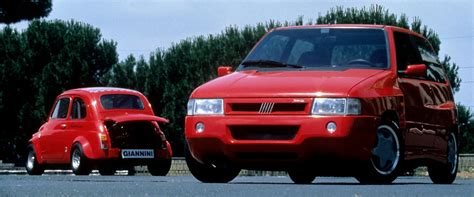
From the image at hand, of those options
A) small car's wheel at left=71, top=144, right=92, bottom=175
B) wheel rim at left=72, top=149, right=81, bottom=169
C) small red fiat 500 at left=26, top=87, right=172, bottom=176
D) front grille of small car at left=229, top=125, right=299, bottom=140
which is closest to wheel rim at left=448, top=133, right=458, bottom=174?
front grille of small car at left=229, top=125, right=299, bottom=140

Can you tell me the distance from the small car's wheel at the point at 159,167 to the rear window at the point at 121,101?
128cm

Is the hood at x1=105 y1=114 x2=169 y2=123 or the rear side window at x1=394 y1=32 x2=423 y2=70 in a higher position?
the rear side window at x1=394 y1=32 x2=423 y2=70

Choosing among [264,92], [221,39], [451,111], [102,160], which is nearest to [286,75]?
[264,92]

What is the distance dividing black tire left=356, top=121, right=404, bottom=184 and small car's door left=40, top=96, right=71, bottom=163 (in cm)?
1133

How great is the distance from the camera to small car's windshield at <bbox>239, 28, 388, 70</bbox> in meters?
12.5

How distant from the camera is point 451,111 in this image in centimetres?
1375

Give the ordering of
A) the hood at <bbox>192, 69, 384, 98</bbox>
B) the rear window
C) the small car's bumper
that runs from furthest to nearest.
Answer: the rear window → the hood at <bbox>192, 69, 384, 98</bbox> → the small car's bumper

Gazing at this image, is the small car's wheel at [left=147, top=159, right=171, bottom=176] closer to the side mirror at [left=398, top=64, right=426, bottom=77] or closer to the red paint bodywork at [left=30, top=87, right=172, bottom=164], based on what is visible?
the red paint bodywork at [left=30, top=87, right=172, bottom=164]

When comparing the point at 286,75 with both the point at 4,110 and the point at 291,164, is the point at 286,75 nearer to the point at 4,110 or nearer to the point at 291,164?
the point at 291,164

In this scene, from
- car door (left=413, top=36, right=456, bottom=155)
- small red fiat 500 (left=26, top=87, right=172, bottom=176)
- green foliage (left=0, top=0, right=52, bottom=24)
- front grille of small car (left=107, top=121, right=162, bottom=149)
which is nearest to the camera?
car door (left=413, top=36, right=456, bottom=155)

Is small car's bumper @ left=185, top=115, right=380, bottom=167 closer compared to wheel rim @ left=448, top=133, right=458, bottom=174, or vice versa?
small car's bumper @ left=185, top=115, right=380, bottom=167

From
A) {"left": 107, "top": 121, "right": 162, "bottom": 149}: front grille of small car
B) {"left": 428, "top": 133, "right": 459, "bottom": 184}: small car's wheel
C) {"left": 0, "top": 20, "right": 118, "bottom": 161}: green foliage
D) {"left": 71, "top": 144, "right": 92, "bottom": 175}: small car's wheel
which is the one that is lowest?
{"left": 0, "top": 20, "right": 118, "bottom": 161}: green foliage

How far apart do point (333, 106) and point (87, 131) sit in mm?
11107

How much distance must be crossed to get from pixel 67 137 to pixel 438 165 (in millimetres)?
10441
